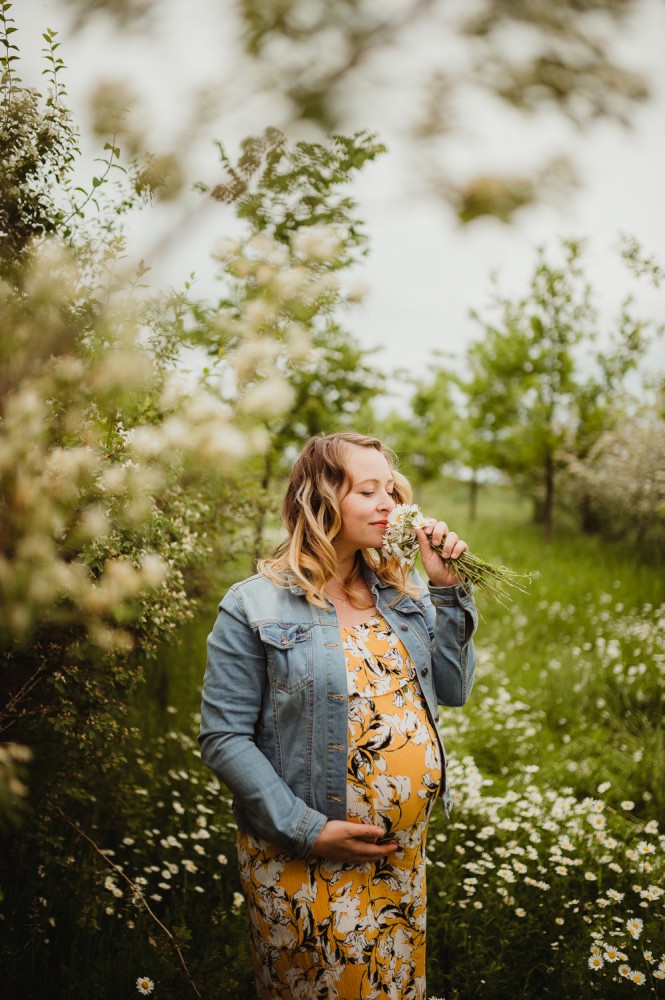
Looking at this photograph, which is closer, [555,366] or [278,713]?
[278,713]

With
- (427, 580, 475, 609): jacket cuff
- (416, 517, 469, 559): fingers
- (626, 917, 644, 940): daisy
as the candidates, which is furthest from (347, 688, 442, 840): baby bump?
(626, 917, 644, 940): daisy

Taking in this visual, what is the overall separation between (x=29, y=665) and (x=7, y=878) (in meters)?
1.11

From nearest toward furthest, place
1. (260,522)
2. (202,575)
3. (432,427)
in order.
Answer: (202,575) → (260,522) → (432,427)

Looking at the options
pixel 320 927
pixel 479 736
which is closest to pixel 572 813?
pixel 479 736

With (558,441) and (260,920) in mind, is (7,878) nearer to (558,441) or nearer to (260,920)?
(260,920)

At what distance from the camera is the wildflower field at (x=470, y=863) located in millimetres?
2457

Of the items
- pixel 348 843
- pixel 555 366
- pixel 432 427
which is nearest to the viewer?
pixel 348 843

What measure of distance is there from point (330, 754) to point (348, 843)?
0.23 meters

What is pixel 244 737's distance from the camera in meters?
1.82

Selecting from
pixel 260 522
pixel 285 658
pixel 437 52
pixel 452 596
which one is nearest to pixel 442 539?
pixel 452 596

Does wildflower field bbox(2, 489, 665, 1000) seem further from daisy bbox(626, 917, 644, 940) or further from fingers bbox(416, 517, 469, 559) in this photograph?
fingers bbox(416, 517, 469, 559)

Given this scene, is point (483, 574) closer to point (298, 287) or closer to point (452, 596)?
point (452, 596)

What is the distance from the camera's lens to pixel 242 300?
3867 millimetres

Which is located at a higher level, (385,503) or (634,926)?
(385,503)
